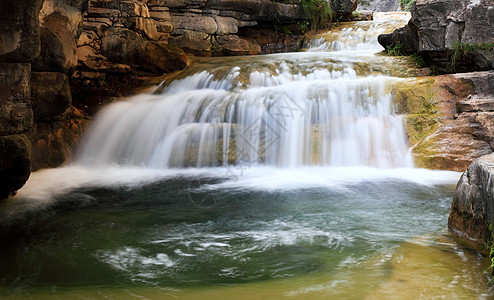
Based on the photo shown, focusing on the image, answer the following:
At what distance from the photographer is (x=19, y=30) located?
443cm

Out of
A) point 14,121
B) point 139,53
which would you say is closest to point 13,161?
point 14,121

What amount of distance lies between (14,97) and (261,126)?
3766 mm

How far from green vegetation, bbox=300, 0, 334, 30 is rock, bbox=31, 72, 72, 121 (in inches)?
348

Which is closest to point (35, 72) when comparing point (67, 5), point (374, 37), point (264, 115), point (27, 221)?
point (67, 5)

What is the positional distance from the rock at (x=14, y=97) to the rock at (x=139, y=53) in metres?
4.72

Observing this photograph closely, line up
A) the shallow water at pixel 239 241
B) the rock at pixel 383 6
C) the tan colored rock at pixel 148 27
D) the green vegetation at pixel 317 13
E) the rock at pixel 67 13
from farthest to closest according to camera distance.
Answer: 1. the rock at pixel 383 6
2. the green vegetation at pixel 317 13
3. the tan colored rock at pixel 148 27
4. the rock at pixel 67 13
5. the shallow water at pixel 239 241

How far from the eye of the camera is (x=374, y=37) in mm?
12047

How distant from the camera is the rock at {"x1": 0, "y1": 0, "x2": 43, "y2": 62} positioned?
4.32m

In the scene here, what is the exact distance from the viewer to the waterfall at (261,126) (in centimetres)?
692

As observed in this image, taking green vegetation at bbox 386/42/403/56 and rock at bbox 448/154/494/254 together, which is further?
green vegetation at bbox 386/42/403/56

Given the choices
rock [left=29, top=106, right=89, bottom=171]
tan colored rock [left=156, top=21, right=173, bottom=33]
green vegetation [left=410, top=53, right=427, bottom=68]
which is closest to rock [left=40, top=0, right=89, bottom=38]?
rock [left=29, top=106, right=89, bottom=171]

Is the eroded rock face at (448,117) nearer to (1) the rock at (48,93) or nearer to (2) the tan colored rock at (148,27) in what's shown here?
(1) the rock at (48,93)

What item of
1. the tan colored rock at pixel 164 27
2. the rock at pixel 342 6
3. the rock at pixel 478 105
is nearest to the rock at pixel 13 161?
the rock at pixel 478 105

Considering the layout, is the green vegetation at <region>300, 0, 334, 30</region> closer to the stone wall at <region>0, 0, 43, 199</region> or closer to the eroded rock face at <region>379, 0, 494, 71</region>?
the eroded rock face at <region>379, 0, 494, 71</region>
